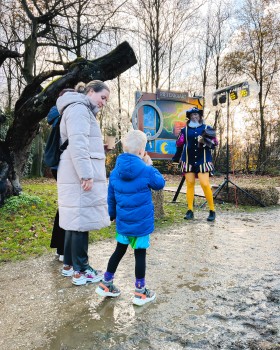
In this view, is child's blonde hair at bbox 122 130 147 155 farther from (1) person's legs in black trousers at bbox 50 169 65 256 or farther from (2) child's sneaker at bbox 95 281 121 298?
(1) person's legs in black trousers at bbox 50 169 65 256

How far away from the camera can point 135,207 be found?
254cm

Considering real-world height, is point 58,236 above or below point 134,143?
below

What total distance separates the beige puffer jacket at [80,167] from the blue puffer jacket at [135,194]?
30cm

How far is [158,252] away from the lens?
386 cm

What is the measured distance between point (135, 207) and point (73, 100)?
1.07m

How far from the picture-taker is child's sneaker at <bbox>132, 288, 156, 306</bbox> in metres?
2.45

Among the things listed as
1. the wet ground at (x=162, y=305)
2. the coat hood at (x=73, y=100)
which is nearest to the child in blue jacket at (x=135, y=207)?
the wet ground at (x=162, y=305)

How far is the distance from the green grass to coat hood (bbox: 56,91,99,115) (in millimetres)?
1969

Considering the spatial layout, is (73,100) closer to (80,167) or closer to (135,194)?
(80,167)

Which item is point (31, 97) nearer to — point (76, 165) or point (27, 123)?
point (27, 123)

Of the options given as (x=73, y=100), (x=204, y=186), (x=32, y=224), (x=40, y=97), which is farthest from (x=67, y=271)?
(x=40, y=97)

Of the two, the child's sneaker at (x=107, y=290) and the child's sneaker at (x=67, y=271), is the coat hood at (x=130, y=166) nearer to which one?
the child's sneaker at (x=107, y=290)

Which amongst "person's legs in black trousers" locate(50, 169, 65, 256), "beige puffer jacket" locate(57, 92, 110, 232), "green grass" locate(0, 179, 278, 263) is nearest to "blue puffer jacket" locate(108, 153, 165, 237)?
"beige puffer jacket" locate(57, 92, 110, 232)

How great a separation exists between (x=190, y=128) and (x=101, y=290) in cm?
375
